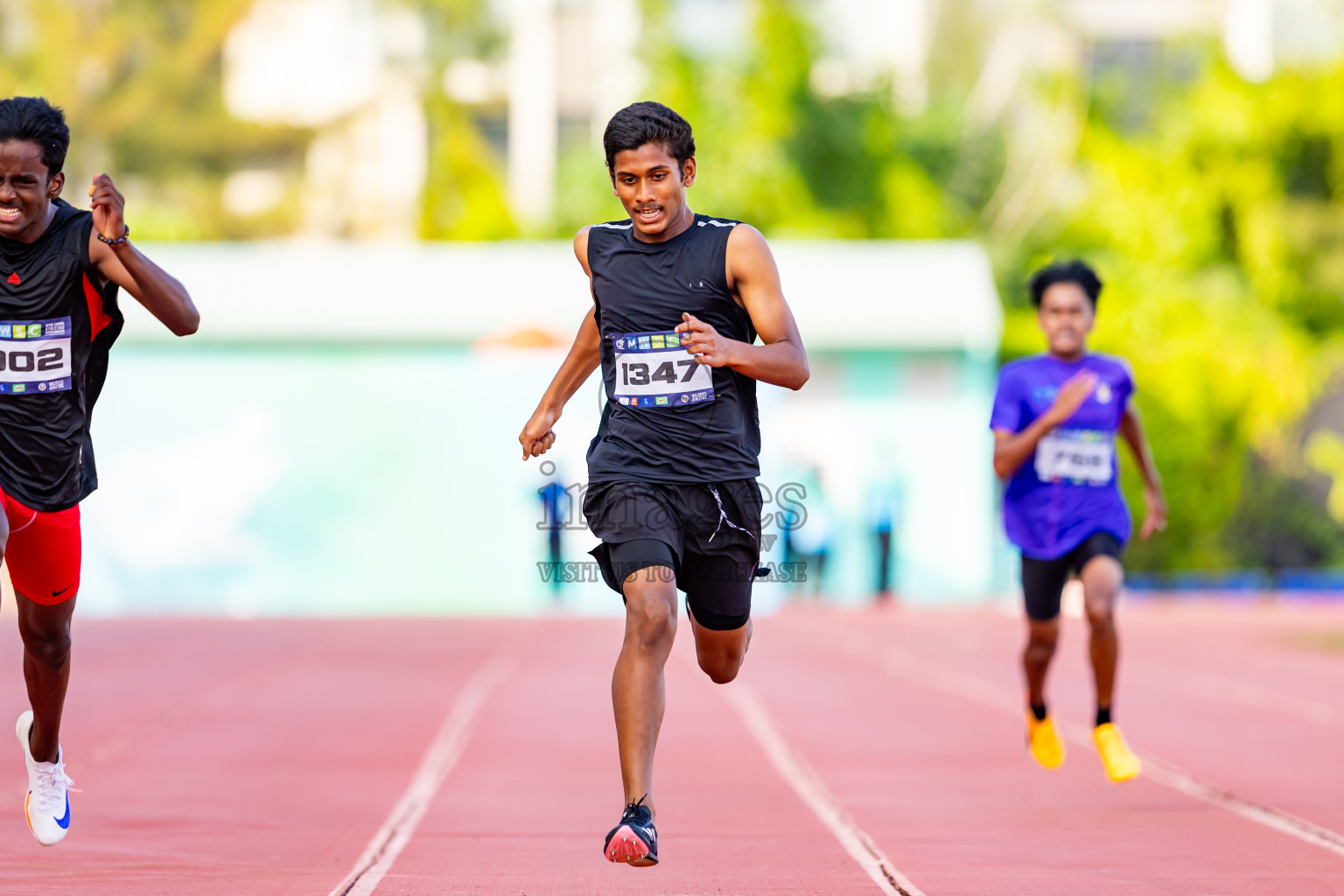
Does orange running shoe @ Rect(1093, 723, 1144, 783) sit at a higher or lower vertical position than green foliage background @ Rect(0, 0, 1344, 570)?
lower

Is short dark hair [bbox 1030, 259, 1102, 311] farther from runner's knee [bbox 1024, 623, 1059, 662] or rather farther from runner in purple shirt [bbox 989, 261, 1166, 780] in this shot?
runner's knee [bbox 1024, 623, 1059, 662]

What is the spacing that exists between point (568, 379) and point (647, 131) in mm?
874

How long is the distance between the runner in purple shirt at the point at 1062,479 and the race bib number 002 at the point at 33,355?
390 cm

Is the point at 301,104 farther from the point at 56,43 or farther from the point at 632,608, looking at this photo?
the point at 632,608

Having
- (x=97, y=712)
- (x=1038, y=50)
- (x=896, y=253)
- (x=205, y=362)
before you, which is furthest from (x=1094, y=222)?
(x=97, y=712)

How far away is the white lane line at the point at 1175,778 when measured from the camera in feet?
20.6

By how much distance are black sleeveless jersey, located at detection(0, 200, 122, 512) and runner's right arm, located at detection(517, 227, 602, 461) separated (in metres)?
1.26

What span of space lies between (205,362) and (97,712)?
13.6 m

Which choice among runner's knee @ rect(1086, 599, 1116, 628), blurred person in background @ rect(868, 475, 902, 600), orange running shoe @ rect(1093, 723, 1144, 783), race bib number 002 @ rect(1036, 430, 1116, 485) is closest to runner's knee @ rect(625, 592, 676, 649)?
orange running shoe @ rect(1093, 723, 1144, 783)

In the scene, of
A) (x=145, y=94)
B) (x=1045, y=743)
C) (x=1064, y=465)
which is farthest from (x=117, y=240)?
(x=145, y=94)

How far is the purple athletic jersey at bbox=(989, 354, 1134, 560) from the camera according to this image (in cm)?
774

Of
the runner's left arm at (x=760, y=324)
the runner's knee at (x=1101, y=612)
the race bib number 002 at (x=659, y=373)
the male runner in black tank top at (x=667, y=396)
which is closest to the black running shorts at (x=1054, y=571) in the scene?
the runner's knee at (x=1101, y=612)

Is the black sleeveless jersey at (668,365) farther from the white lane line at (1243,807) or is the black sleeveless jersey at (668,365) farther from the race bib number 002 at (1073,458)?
the race bib number 002 at (1073,458)

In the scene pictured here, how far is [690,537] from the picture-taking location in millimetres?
5254
